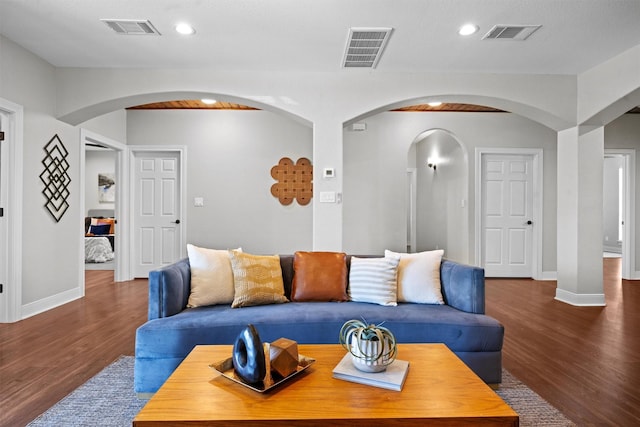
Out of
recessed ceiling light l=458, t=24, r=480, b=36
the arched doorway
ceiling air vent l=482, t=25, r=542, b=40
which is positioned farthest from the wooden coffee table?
the arched doorway

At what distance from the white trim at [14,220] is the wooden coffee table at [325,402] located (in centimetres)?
301

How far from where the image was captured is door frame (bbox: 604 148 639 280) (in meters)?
5.79

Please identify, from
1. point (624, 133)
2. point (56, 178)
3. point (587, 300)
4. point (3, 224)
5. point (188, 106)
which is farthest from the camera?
point (624, 133)

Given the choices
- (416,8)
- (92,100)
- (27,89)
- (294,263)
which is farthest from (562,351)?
(27,89)

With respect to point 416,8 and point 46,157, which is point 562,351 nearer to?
point 416,8

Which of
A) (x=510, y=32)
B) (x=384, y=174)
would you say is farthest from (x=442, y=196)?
(x=510, y=32)

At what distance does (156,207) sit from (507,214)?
5.45 meters

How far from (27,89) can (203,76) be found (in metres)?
1.66

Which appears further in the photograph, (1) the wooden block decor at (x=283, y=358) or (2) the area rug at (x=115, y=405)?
(2) the area rug at (x=115, y=405)

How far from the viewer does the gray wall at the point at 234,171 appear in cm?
558

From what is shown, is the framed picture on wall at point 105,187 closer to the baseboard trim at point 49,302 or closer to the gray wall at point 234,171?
the gray wall at point 234,171

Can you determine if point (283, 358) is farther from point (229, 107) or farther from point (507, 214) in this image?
point (507, 214)

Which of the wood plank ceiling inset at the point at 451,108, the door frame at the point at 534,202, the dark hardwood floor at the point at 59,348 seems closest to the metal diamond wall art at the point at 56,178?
the dark hardwood floor at the point at 59,348

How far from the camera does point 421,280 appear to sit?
8.40ft
